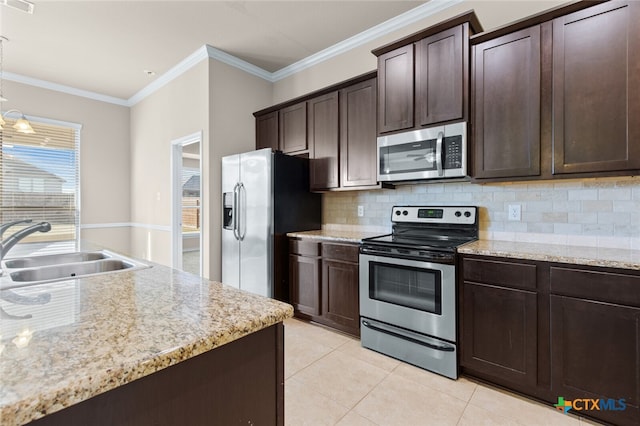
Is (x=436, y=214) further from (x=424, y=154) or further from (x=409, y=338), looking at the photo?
(x=409, y=338)

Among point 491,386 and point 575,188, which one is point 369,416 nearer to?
point 491,386

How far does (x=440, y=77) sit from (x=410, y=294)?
170cm

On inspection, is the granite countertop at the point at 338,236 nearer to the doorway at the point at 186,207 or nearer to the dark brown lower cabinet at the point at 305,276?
the dark brown lower cabinet at the point at 305,276

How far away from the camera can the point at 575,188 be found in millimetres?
2213

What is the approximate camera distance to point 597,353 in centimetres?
169

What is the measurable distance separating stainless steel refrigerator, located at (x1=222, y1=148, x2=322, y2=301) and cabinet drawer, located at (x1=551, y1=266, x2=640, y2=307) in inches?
90.4

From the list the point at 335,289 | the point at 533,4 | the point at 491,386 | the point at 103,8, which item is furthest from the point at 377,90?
the point at 103,8

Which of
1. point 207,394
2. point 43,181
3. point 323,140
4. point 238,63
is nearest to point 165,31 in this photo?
point 238,63

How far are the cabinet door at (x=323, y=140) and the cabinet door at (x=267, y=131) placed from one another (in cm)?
57

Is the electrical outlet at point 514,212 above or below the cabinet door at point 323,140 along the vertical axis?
below

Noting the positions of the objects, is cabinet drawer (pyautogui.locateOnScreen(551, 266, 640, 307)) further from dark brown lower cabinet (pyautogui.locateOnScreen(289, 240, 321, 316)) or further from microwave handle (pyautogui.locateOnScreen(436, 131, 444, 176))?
dark brown lower cabinet (pyautogui.locateOnScreen(289, 240, 321, 316))

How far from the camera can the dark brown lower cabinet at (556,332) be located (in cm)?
162

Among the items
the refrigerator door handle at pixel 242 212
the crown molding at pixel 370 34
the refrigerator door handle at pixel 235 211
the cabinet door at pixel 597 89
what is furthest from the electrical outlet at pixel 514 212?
the refrigerator door handle at pixel 235 211

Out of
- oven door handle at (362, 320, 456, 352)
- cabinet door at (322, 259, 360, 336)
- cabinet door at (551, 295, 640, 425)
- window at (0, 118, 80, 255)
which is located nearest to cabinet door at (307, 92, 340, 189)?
cabinet door at (322, 259, 360, 336)
